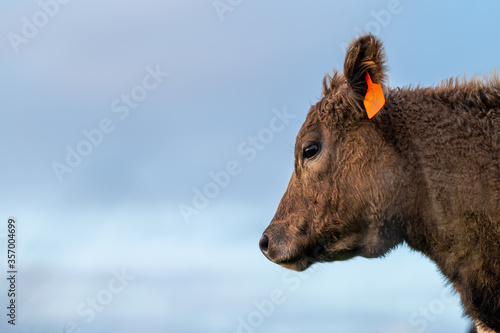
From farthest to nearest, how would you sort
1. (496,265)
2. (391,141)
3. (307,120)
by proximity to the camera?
(307,120)
(391,141)
(496,265)

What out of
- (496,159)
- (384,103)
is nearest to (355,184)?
(384,103)

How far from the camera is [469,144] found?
17.9ft

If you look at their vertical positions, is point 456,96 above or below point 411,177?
above

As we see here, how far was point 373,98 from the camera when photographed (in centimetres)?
584

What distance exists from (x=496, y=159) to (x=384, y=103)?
1.16 m

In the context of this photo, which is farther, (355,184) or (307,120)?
(307,120)

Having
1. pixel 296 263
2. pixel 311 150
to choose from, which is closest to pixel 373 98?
pixel 311 150

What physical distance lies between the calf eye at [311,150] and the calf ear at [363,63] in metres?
0.64

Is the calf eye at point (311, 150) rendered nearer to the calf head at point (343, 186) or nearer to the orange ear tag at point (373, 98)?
the calf head at point (343, 186)

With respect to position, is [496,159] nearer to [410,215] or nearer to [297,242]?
[410,215]

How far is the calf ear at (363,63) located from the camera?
19.5ft

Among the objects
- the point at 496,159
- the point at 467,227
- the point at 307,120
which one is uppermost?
the point at 307,120

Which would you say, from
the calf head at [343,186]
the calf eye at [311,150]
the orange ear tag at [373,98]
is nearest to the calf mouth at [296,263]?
the calf head at [343,186]

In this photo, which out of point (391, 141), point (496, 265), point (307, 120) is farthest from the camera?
point (307, 120)
